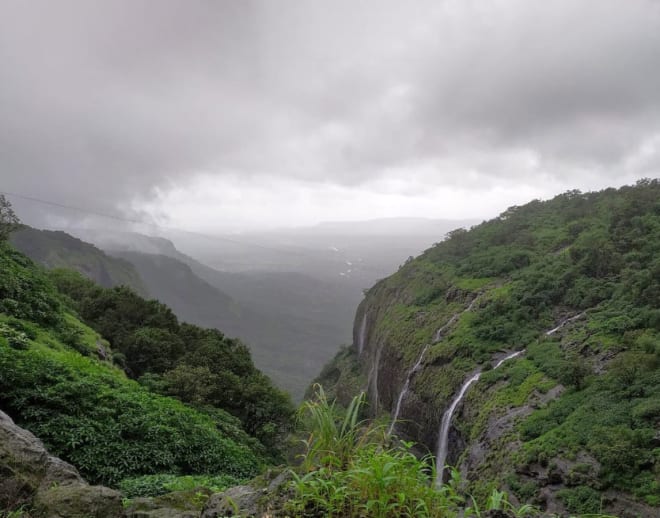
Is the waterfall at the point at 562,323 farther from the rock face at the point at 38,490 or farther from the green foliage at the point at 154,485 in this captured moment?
the rock face at the point at 38,490

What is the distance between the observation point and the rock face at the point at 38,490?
4122mm

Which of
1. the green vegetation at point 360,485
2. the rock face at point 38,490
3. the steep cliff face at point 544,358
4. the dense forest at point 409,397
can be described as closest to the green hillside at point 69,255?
the dense forest at point 409,397

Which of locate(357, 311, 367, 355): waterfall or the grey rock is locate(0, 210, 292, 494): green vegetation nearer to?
the grey rock

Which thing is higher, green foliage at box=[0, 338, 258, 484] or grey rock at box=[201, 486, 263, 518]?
grey rock at box=[201, 486, 263, 518]

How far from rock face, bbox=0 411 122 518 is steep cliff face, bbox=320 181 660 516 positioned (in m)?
3.88

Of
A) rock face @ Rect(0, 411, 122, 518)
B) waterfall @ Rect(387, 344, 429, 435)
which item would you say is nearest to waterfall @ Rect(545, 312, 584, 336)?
waterfall @ Rect(387, 344, 429, 435)

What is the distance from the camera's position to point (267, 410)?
20266mm

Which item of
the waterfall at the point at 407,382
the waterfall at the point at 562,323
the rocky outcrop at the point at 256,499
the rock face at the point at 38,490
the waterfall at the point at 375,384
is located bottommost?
the waterfall at the point at 375,384

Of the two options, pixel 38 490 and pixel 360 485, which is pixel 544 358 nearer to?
pixel 360 485

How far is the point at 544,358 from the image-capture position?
20844 millimetres

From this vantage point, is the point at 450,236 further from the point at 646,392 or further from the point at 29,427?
the point at 29,427

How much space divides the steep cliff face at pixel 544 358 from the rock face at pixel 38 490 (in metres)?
3.88

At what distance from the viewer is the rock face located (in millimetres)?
4122

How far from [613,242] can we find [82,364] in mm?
32071
